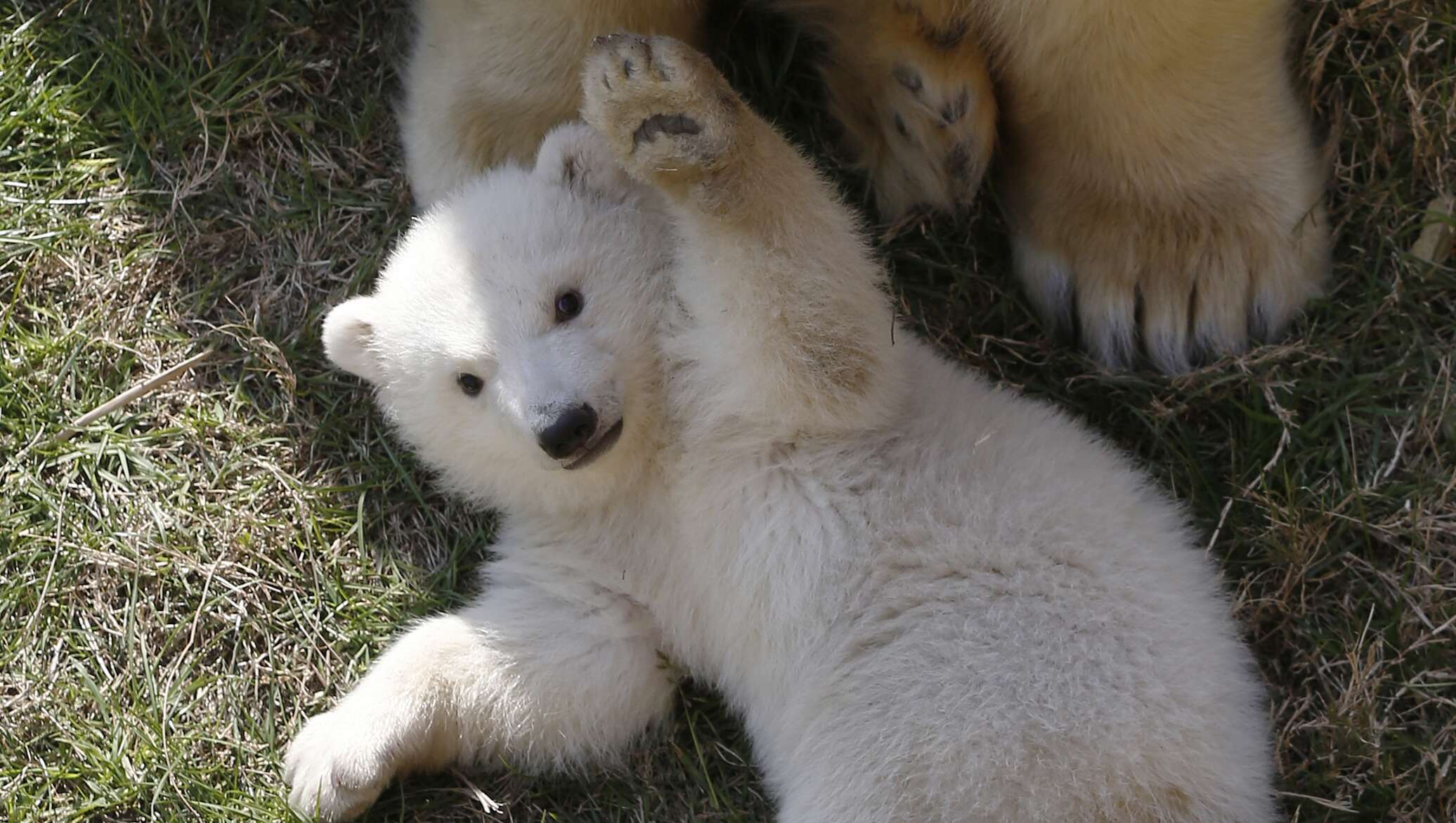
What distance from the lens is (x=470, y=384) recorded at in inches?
88.4

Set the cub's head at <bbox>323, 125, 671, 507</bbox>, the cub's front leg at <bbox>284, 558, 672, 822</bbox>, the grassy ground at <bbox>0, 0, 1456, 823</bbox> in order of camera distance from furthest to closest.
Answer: the grassy ground at <bbox>0, 0, 1456, 823</bbox>, the cub's front leg at <bbox>284, 558, 672, 822</bbox>, the cub's head at <bbox>323, 125, 671, 507</bbox>

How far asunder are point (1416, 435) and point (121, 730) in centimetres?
254

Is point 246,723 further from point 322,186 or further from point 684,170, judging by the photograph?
point 684,170

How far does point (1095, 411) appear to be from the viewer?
2.71 m

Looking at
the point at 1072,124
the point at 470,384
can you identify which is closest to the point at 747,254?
the point at 470,384

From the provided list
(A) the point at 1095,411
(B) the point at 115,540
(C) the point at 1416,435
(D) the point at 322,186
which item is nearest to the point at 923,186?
(A) the point at 1095,411

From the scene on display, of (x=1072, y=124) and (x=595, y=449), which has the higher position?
(x=1072, y=124)

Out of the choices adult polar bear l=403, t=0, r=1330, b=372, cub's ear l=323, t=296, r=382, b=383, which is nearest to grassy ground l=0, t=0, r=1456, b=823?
adult polar bear l=403, t=0, r=1330, b=372

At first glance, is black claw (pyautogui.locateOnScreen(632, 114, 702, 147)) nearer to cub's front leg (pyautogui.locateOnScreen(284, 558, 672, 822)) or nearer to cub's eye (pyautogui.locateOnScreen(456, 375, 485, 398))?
cub's eye (pyautogui.locateOnScreen(456, 375, 485, 398))

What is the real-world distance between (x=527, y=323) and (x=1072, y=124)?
1.06 m

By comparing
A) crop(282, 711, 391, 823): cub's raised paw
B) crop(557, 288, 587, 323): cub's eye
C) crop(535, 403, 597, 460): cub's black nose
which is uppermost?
crop(557, 288, 587, 323): cub's eye

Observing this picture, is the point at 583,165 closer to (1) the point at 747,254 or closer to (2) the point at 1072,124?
(1) the point at 747,254

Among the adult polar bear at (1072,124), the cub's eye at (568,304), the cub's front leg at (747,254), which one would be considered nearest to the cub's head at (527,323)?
the cub's eye at (568,304)

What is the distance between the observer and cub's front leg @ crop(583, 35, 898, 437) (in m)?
2.03
